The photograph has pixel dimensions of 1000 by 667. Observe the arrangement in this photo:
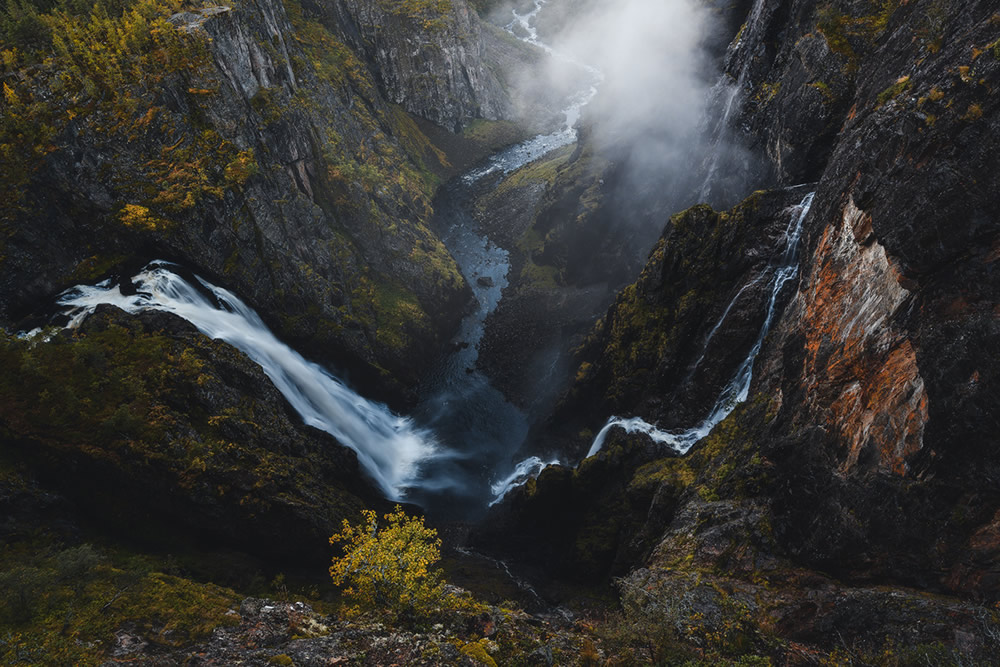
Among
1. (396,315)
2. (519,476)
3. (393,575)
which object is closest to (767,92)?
(519,476)

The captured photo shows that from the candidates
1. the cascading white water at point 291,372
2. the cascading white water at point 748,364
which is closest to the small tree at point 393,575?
the cascading white water at point 748,364

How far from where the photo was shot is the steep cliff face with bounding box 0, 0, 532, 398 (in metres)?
27.5

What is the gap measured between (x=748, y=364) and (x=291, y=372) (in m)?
28.7

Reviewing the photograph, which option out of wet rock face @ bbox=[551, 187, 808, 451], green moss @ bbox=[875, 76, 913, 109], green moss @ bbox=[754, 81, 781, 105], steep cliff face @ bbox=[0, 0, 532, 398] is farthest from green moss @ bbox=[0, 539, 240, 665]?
green moss @ bbox=[754, 81, 781, 105]

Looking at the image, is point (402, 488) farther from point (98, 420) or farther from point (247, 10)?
point (247, 10)

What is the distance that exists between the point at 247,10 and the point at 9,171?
76.6 feet

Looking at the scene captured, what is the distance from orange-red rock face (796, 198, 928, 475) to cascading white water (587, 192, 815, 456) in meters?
4.47

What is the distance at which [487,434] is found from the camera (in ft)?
128

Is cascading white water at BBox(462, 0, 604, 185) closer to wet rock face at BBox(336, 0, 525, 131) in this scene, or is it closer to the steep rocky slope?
wet rock face at BBox(336, 0, 525, 131)

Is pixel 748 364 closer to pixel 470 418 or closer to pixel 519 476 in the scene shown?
pixel 519 476

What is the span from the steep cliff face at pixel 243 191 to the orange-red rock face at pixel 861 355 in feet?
103

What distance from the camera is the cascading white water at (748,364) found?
24.2 m

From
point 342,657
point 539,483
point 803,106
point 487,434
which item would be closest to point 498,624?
point 342,657

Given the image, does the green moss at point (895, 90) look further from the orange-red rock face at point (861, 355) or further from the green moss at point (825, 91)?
the green moss at point (825, 91)
